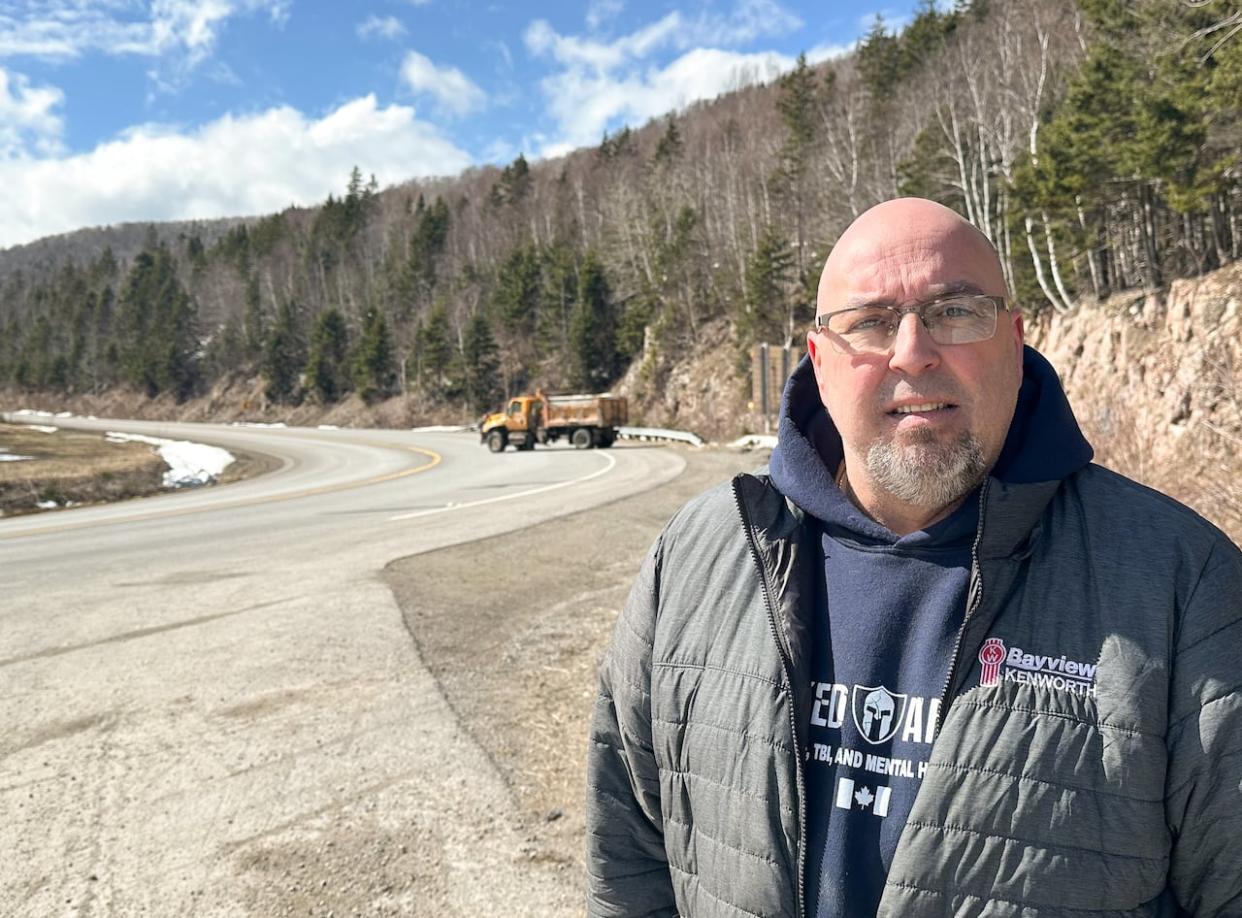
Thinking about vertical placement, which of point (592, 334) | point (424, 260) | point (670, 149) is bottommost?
point (592, 334)

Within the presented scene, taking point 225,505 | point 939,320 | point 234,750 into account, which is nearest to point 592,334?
point 225,505

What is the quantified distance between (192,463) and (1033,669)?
3176 cm

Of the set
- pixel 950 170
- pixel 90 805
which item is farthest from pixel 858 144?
pixel 90 805

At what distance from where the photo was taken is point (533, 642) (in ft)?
21.1

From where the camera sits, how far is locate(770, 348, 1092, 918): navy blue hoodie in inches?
58.8

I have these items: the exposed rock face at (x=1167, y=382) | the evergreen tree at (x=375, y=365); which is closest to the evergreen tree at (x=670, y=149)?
the evergreen tree at (x=375, y=365)

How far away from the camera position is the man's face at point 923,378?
65.4 inches

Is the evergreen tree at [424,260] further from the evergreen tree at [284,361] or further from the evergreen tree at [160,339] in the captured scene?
the evergreen tree at [160,339]

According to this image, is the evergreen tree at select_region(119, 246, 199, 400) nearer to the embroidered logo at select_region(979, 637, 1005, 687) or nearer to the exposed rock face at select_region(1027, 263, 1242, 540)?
the exposed rock face at select_region(1027, 263, 1242, 540)

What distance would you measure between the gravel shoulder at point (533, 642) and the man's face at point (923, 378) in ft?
7.61

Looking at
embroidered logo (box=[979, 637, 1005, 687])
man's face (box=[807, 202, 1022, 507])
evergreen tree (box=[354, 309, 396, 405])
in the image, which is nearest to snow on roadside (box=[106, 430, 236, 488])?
man's face (box=[807, 202, 1022, 507])

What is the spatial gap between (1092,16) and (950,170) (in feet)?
22.5

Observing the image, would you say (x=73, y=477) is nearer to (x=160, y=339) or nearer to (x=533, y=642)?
(x=533, y=642)

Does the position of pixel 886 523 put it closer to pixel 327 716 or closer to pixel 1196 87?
pixel 327 716
